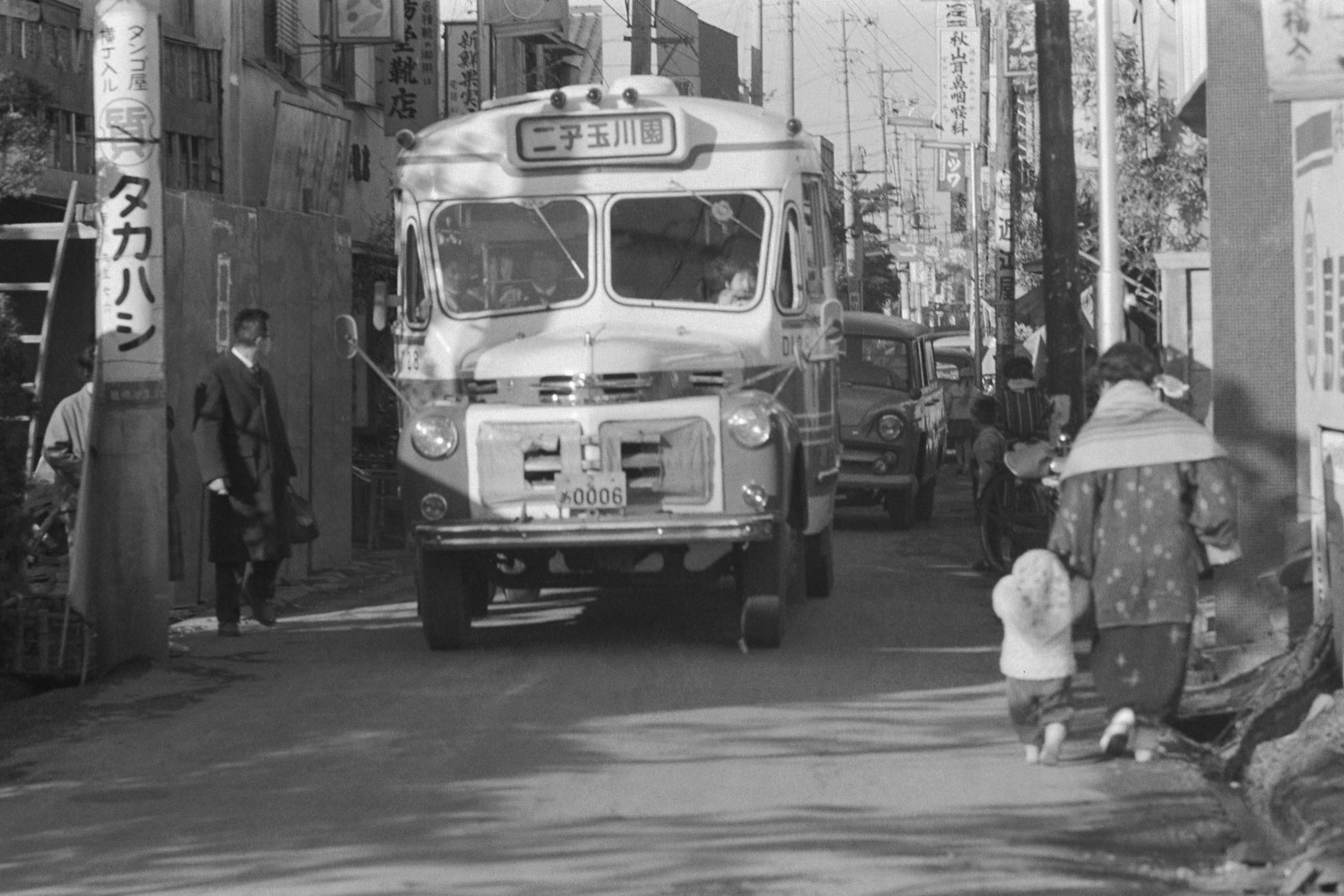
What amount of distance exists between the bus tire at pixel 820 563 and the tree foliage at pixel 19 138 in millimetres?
5688

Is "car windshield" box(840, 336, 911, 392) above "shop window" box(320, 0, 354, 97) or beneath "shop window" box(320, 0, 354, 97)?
beneath

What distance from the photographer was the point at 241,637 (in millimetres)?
13047

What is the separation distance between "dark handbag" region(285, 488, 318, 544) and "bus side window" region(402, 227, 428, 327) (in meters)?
1.37

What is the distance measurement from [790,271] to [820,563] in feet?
8.85

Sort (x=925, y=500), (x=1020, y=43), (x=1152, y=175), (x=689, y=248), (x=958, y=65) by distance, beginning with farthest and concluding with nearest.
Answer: (x=958, y=65) → (x=1020, y=43) → (x=1152, y=175) → (x=925, y=500) → (x=689, y=248)

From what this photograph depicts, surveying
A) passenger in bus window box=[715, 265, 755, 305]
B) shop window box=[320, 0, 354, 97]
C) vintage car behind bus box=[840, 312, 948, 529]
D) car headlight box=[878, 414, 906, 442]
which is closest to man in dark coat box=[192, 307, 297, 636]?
passenger in bus window box=[715, 265, 755, 305]

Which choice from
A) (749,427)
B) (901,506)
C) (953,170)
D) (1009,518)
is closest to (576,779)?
(749,427)

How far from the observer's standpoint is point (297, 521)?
1312cm

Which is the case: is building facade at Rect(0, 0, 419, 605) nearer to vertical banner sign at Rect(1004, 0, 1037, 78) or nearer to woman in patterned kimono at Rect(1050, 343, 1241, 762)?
woman in patterned kimono at Rect(1050, 343, 1241, 762)

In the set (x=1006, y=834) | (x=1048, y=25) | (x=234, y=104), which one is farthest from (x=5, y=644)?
(x=234, y=104)

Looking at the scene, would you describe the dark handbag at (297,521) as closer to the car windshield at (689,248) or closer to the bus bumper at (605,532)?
the bus bumper at (605,532)

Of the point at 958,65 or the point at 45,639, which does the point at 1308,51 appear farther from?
the point at 958,65

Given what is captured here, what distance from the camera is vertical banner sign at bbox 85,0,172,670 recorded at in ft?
36.8

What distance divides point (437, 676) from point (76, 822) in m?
3.52
